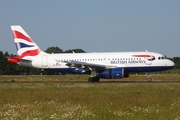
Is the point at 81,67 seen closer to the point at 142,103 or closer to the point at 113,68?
the point at 113,68

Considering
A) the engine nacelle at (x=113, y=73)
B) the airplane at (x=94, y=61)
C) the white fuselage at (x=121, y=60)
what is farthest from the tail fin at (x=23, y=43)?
the engine nacelle at (x=113, y=73)

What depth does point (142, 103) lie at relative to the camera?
16.3 m

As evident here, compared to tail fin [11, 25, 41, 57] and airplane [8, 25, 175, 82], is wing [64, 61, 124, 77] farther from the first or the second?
tail fin [11, 25, 41, 57]

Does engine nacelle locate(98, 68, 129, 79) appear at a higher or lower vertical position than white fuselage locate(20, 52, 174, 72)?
lower

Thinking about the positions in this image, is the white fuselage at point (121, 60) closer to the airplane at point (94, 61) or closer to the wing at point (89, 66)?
the airplane at point (94, 61)

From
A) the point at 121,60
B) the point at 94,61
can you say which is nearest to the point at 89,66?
the point at 94,61

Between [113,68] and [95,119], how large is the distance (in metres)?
29.2

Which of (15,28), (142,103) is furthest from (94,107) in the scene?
(15,28)

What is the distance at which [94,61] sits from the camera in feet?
142

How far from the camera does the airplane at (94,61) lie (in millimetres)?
41250

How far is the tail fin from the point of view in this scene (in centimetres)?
4603

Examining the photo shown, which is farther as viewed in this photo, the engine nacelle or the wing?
the wing

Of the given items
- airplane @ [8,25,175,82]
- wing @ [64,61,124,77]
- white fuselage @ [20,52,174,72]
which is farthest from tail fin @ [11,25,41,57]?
wing @ [64,61,124,77]

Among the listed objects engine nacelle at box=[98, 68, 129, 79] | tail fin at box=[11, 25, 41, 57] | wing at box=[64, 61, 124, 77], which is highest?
tail fin at box=[11, 25, 41, 57]
